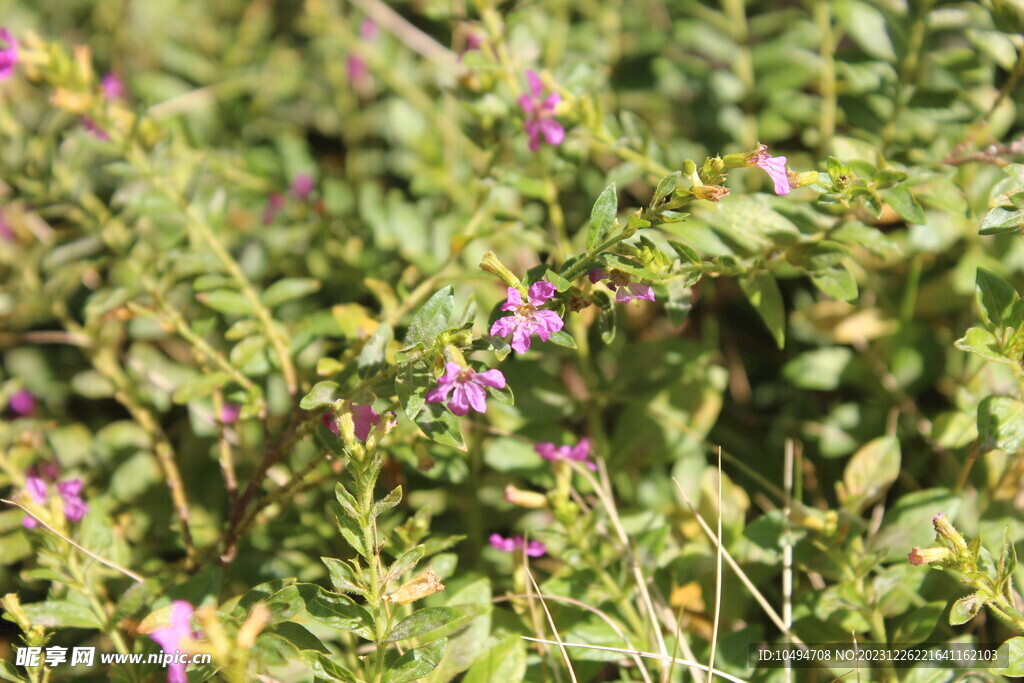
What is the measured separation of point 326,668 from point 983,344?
1474 millimetres

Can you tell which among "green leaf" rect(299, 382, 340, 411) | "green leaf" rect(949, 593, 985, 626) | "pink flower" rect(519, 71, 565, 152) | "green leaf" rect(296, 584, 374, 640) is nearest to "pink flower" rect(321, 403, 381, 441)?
"green leaf" rect(299, 382, 340, 411)

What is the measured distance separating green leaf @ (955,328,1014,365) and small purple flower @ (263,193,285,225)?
2.17m

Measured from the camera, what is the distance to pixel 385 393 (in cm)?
169

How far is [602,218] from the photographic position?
1.57m

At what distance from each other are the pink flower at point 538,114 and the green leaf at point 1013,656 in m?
1.49

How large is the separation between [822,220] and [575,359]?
841 mm

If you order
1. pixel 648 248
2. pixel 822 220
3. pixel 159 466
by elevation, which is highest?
pixel 648 248

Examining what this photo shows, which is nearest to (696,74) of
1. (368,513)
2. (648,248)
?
(648,248)

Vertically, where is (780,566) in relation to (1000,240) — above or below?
below

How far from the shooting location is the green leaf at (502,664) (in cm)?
172

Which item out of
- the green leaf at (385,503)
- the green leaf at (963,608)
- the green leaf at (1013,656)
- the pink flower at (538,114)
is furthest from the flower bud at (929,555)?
the pink flower at (538,114)

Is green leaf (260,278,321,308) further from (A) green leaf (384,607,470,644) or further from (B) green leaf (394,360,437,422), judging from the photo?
(A) green leaf (384,607,470,644)

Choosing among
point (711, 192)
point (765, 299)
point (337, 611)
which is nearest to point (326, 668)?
point (337, 611)

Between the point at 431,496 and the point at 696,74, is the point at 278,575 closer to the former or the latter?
the point at 431,496
